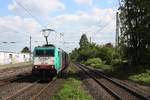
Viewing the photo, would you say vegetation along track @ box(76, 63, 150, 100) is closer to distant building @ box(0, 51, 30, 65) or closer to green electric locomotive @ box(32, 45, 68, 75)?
green electric locomotive @ box(32, 45, 68, 75)

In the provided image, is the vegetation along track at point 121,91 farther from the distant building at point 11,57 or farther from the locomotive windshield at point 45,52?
the distant building at point 11,57

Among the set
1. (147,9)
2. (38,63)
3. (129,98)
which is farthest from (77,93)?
(147,9)

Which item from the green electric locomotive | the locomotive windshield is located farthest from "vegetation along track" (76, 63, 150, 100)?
the locomotive windshield

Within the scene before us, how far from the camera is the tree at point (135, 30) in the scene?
135 ft

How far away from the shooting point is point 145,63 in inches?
1655

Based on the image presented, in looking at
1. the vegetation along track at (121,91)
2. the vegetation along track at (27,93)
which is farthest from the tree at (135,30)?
the vegetation along track at (27,93)

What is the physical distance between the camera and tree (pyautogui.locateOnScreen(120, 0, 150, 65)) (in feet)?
135

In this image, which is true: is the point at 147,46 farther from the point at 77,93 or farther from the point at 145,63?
the point at 77,93

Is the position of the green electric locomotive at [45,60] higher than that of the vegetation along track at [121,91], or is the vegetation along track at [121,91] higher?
the green electric locomotive at [45,60]

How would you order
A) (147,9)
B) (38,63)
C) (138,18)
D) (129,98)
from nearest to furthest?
(129,98) < (38,63) < (147,9) < (138,18)

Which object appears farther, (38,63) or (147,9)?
(147,9)

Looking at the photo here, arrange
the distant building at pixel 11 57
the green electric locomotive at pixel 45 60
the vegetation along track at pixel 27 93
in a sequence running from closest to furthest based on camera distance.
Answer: the vegetation along track at pixel 27 93, the green electric locomotive at pixel 45 60, the distant building at pixel 11 57

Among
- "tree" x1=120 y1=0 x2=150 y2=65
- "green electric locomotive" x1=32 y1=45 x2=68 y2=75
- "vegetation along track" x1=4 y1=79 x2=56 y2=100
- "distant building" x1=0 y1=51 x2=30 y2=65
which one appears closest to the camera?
"vegetation along track" x1=4 y1=79 x2=56 y2=100

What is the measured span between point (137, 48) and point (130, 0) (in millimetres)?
5711
